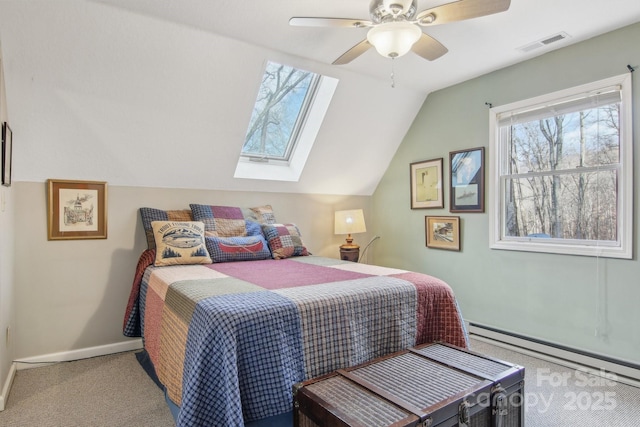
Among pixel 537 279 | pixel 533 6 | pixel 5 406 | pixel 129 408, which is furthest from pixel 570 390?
pixel 5 406

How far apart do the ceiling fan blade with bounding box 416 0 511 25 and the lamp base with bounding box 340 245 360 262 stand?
254 cm

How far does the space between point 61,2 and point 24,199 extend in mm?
1397

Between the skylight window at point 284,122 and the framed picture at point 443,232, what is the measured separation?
4.93 feet

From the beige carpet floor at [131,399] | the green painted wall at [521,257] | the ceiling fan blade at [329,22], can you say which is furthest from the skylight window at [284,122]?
the beige carpet floor at [131,399]

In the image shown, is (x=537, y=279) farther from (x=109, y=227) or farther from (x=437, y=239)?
(x=109, y=227)

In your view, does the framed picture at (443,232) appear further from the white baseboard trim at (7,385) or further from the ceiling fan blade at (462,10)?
the white baseboard trim at (7,385)

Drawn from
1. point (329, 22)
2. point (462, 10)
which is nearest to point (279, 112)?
point (329, 22)

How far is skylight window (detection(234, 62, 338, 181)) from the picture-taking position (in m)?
3.48

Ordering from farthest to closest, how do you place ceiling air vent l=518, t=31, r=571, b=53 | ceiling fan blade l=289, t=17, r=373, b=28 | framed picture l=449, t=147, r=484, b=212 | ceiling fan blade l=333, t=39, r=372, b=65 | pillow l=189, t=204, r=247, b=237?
framed picture l=449, t=147, r=484, b=212
pillow l=189, t=204, r=247, b=237
ceiling air vent l=518, t=31, r=571, b=53
ceiling fan blade l=333, t=39, r=372, b=65
ceiling fan blade l=289, t=17, r=373, b=28

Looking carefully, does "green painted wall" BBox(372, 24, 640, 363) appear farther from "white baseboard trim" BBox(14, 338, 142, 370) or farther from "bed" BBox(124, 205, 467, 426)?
"white baseboard trim" BBox(14, 338, 142, 370)

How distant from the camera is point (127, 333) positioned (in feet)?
8.68

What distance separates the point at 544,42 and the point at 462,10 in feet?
4.50

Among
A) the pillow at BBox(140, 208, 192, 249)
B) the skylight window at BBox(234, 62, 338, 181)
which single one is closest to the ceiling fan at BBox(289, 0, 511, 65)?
the skylight window at BBox(234, 62, 338, 181)

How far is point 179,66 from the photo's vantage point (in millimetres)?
2676
